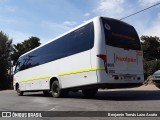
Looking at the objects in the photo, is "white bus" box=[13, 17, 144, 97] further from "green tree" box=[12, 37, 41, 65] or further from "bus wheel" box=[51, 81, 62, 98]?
"green tree" box=[12, 37, 41, 65]

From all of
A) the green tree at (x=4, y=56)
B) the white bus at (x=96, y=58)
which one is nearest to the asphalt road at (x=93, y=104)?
the white bus at (x=96, y=58)

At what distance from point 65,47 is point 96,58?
303 centimetres

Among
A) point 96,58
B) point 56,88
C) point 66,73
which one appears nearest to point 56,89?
point 56,88

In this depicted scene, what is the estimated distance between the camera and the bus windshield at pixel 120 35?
12.1 meters

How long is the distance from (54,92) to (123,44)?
183 inches

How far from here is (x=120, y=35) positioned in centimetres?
1255

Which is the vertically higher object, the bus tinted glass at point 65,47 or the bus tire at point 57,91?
the bus tinted glass at point 65,47

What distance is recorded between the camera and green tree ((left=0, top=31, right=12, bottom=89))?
175 ft

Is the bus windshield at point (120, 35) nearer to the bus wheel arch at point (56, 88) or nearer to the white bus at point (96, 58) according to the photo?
the white bus at point (96, 58)

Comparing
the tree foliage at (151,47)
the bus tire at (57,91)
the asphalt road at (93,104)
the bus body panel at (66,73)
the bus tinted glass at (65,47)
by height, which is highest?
the tree foliage at (151,47)

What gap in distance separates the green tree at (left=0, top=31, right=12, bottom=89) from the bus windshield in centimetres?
4186

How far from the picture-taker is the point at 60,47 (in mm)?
14859

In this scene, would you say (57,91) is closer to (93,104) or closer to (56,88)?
(56,88)

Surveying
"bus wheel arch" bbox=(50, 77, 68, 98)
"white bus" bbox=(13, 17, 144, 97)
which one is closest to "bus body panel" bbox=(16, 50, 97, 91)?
"white bus" bbox=(13, 17, 144, 97)
